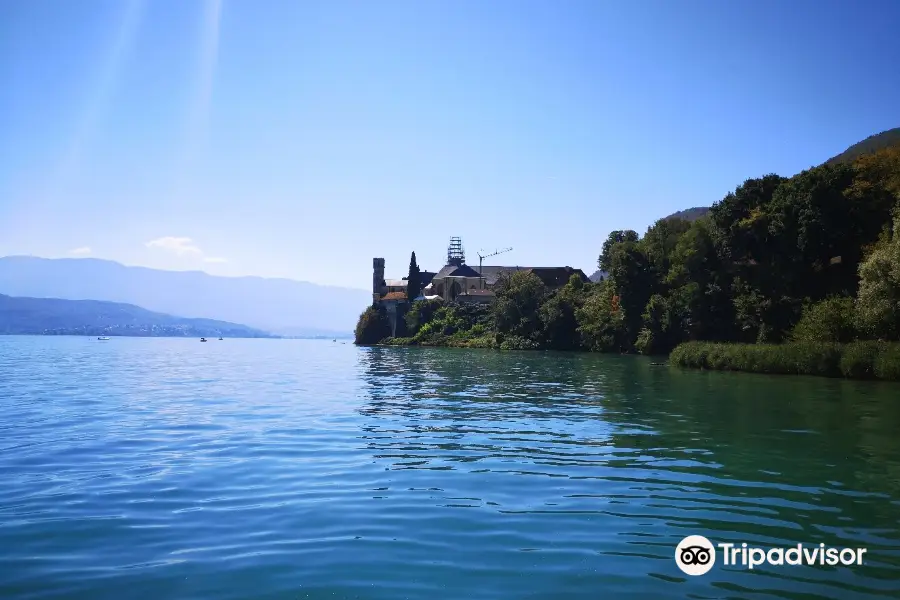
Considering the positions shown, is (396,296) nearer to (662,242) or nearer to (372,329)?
(372,329)

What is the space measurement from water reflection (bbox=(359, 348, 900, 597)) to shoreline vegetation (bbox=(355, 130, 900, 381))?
13929mm

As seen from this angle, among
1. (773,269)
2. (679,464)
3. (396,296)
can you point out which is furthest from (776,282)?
(396,296)

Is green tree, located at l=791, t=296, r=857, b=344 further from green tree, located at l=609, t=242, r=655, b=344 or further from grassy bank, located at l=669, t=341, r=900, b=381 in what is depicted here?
green tree, located at l=609, t=242, r=655, b=344

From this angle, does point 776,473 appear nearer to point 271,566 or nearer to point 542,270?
point 271,566

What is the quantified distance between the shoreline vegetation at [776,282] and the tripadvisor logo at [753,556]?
122 ft

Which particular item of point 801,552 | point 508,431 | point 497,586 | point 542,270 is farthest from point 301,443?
point 542,270

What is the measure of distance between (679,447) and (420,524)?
9988 mm

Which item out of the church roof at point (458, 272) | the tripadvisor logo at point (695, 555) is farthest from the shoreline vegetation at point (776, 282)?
the church roof at point (458, 272)

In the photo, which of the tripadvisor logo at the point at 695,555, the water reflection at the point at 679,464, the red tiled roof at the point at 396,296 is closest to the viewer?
the tripadvisor logo at the point at 695,555

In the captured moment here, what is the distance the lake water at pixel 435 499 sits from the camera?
8.59m

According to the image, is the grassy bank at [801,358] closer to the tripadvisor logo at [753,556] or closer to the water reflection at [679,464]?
the water reflection at [679,464]

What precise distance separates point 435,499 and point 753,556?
5.27 m

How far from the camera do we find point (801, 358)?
47906mm

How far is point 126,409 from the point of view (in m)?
27.1
